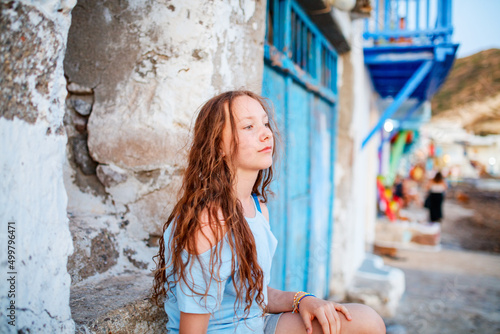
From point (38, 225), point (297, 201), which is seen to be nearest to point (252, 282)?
point (38, 225)

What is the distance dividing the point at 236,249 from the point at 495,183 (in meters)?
23.0

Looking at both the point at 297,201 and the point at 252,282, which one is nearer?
the point at 252,282

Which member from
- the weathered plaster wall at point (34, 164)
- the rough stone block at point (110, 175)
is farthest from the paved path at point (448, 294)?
the weathered plaster wall at point (34, 164)

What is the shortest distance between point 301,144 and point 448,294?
Result: 2998mm

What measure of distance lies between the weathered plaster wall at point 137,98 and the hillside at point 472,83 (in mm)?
33330

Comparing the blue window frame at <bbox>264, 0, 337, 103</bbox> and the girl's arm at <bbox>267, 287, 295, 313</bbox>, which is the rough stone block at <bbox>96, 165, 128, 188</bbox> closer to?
the girl's arm at <bbox>267, 287, 295, 313</bbox>

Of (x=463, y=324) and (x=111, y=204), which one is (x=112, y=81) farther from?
(x=463, y=324)

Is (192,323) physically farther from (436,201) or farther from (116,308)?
(436,201)

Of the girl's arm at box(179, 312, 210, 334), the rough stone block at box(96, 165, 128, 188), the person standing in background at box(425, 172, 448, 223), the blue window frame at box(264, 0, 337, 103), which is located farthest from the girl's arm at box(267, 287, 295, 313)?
the person standing in background at box(425, 172, 448, 223)

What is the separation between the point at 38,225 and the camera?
82 cm

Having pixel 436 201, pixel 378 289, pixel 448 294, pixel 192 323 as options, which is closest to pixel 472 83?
pixel 436 201

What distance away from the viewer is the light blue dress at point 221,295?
3.12 feet

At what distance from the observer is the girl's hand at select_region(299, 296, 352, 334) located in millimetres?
1058

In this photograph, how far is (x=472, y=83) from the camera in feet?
103
